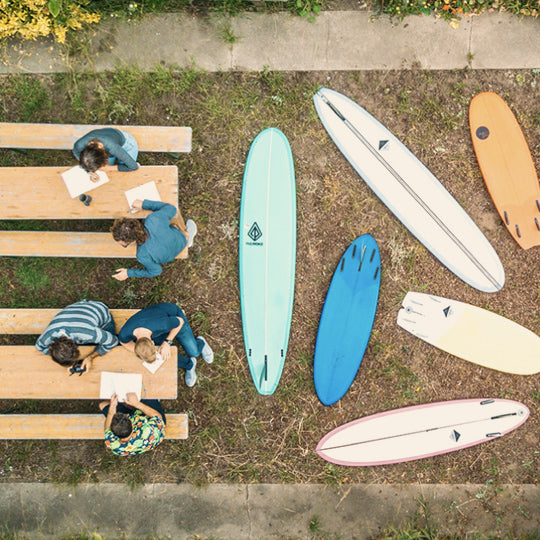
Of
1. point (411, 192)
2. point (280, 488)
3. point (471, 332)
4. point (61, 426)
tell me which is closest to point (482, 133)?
point (411, 192)

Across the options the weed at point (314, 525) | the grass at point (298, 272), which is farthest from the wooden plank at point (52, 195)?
the weed at point (314, 525)

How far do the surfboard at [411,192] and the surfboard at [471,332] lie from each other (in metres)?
0.31

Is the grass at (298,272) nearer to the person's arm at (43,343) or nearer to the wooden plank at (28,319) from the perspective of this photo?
the wooden plank at (28,319)

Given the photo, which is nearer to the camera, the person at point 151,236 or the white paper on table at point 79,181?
the person at point 151,236

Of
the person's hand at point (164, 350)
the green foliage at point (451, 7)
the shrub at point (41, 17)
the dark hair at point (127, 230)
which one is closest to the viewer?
the dark hair at point (127, 230)

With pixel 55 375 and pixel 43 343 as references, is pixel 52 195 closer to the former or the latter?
pixel 43 343

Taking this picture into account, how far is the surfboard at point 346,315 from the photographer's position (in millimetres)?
3666

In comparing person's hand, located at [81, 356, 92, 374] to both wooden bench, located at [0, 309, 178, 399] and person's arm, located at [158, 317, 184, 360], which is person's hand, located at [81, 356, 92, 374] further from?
person's arm, located at [158, 317, 184, 360]

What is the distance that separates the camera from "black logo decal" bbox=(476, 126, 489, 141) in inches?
146

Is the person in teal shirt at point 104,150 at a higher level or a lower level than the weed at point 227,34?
lower

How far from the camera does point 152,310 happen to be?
10.2 feet

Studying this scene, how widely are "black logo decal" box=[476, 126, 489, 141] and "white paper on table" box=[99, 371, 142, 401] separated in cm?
361

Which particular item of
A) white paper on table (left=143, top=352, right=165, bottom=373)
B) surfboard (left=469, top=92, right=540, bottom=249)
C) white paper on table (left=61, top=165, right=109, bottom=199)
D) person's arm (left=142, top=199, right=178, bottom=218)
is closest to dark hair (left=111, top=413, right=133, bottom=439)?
white paper on table (left=143, top=352, right=165, bottom=373)

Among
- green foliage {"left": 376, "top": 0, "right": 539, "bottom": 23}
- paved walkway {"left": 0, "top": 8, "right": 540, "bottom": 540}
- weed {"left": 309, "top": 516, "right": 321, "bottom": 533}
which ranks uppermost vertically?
green foliage {"left": 376, "top": 0, "right": 539, "bottom": 23}
